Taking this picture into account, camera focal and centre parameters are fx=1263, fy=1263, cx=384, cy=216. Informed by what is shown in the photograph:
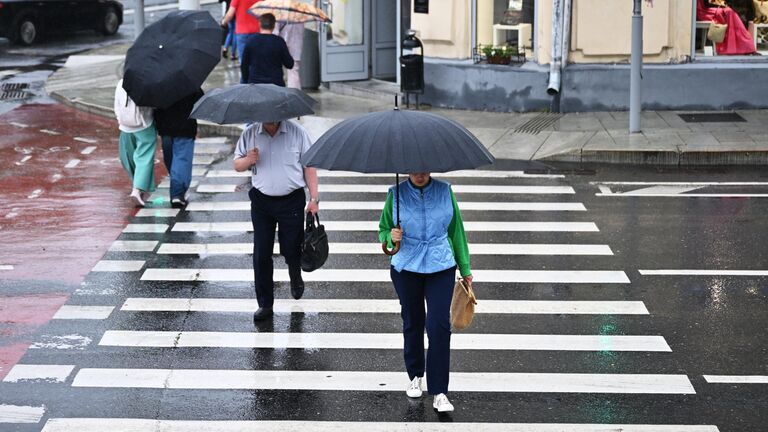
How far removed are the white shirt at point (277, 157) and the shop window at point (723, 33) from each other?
11275mm

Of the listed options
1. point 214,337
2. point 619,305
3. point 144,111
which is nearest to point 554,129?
point 144,111

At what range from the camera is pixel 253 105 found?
998cm

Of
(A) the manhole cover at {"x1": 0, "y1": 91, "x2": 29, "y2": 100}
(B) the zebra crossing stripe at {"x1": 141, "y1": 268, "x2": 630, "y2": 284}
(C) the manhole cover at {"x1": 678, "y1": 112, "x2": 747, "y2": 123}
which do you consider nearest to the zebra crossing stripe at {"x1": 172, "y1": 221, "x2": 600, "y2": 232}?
(B) the zebra crossing stripe at {"x1": 141, "y1": 268, "x2": 630, "y2": 284}

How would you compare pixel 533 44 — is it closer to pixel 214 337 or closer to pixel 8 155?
pixel 8 155

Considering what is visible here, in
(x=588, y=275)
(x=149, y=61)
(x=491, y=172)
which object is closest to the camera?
(x=588, y=275)

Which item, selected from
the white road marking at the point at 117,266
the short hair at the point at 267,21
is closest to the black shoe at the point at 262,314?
the white road marking at the point at 117,266

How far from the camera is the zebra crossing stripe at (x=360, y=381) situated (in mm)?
8812

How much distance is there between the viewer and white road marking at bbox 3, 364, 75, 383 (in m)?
9.07

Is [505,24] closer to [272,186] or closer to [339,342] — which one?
[272,186]

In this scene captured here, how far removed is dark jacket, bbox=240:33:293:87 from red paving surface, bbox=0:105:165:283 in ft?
5.96

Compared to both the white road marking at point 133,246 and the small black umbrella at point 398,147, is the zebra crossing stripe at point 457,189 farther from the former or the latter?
the small black umbrella at point 398,147

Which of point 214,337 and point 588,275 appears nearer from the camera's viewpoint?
point 214,337

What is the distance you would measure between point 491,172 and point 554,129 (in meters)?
2.57

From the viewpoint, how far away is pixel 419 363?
8.55 meters
